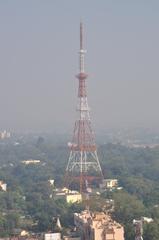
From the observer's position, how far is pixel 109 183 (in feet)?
149

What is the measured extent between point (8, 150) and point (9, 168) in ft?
80.1

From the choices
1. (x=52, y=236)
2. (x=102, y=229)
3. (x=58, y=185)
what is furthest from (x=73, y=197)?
(x=102, y=229)

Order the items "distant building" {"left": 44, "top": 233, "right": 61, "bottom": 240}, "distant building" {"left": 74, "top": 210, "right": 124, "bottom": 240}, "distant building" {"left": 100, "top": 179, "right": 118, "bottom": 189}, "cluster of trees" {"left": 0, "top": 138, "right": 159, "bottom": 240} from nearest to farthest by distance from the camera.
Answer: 1. "distant building" {"left": 74, "top": 210, "right": 124, "bottom": 240}
2. "distant building" {"left": 44, "top": 233, "right": 61, "bottom": 240}
3. "cluster of trees" {"left": 0, "top": 138, "right": 159, "bottom": 240}
4. "distant building" {"left": 100, "top": 179, "right": 118, "bottom": 189}

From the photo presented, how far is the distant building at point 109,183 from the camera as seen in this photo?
142 ft

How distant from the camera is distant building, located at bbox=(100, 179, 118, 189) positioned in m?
43.2

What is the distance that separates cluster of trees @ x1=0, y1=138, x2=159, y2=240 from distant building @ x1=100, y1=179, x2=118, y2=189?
0.48 metres

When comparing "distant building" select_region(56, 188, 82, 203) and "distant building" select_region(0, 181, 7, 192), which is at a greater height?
"distant building" select_region(0, 181, 7, 192)

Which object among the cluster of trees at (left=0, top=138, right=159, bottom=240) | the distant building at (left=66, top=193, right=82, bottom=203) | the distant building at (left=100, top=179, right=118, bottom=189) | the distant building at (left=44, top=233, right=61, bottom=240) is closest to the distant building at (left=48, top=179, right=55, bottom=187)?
the cluster of trees at (left=0, top=138, right=159, bottom=240)

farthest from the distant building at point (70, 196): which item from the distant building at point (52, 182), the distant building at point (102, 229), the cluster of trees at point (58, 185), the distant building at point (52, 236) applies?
the distant building at point (102, 229)

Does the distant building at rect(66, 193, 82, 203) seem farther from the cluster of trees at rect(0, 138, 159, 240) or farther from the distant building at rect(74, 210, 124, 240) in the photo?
the distant building at rect(74, 210, 124, 240)

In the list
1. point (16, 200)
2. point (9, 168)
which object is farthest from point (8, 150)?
point (16, 200)

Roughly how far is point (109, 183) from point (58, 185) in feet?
13.2

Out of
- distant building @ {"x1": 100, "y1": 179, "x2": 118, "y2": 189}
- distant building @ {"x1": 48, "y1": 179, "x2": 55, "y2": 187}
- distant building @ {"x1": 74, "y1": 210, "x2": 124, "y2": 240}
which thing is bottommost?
distant building @ {"x1": 74, "y1": 210, "x2": 124, "y2": 240}

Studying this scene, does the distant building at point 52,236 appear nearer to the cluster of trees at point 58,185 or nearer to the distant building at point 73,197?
the cluster of trees at point 58,185
